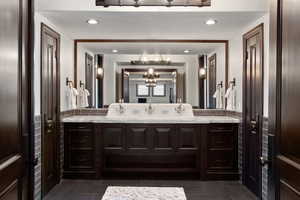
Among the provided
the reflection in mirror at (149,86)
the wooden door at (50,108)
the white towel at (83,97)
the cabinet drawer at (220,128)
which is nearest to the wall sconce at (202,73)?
the reflection in mirror at (149,86)

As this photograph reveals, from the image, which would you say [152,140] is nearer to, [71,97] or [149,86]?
[149,86]

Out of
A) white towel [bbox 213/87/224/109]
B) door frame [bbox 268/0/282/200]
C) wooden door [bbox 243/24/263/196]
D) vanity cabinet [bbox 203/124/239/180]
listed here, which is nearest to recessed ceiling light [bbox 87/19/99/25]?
wooden door [bbox 243/24/263/196]

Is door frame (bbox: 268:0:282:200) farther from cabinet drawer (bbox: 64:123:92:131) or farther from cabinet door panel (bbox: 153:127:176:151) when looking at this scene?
cabinet drawer (bbox: 64:123:92:131)

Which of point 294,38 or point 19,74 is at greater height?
point 294,38

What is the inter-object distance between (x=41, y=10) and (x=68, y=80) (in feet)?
5.02

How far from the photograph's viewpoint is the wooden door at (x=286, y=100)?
4.19 feet

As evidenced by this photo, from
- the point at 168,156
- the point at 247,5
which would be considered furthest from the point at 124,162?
the point at 247,5

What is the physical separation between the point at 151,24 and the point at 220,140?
6.34ft

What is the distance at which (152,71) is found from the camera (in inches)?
207

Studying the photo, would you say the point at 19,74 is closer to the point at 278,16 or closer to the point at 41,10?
the point at 278,16

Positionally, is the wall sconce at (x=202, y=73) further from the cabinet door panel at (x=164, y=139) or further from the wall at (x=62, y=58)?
the wall at (x=62, y=58)

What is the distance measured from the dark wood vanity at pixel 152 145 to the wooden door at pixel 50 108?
12.9 inches

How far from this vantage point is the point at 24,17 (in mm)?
1468

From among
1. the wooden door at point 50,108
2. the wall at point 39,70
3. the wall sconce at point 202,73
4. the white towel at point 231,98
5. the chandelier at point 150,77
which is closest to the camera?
the wall at point 39,70
